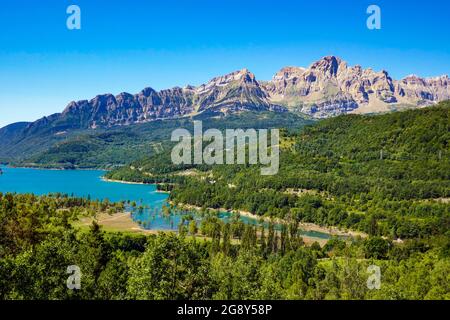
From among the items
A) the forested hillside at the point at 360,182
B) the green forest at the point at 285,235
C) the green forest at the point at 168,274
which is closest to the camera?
the green forest at the point at 168,274

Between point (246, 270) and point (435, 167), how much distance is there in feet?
388

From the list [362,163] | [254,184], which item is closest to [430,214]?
[362,163]

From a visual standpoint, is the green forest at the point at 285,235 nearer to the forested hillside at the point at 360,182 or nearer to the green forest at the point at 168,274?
the green forest at the point at 168,274

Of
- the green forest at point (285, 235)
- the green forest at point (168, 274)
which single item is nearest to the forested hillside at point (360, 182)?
the green forest at point (285, 235)

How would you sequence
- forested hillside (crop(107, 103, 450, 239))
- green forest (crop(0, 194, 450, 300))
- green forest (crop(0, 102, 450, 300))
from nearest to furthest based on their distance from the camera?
1. green forest (crop(0, 194, 450, 300))
2. green forest (crop(0, 102, 450, 300))
3. forested hillside (crop(107, 103, 450, 239))

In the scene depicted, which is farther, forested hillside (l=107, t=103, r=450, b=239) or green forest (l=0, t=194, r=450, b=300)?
forested hillside (l=107, t=103, r=450, b=239)

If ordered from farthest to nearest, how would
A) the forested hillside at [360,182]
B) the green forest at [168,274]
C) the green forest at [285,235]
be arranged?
the forested hillside at [360,182], the green forest at [285,235], the green forest at [168,274]

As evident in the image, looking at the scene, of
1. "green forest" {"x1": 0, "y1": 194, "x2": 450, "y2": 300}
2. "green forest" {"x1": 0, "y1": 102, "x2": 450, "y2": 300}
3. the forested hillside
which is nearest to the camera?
"green forest" {"x1": 0, "y1": 194, "x2": 450, "y2": 300}

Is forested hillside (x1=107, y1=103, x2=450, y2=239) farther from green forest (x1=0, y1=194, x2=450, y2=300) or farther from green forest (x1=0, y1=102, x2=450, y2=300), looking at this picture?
green forest (x1=0, y1=194, x2=450, y2=300)

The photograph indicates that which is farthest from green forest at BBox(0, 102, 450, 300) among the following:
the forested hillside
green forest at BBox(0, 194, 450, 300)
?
the forested hillside

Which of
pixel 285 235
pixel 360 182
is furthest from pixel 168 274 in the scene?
pixel 360 182

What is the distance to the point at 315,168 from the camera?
160m

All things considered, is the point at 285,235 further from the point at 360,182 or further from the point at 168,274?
the point at 360,182
